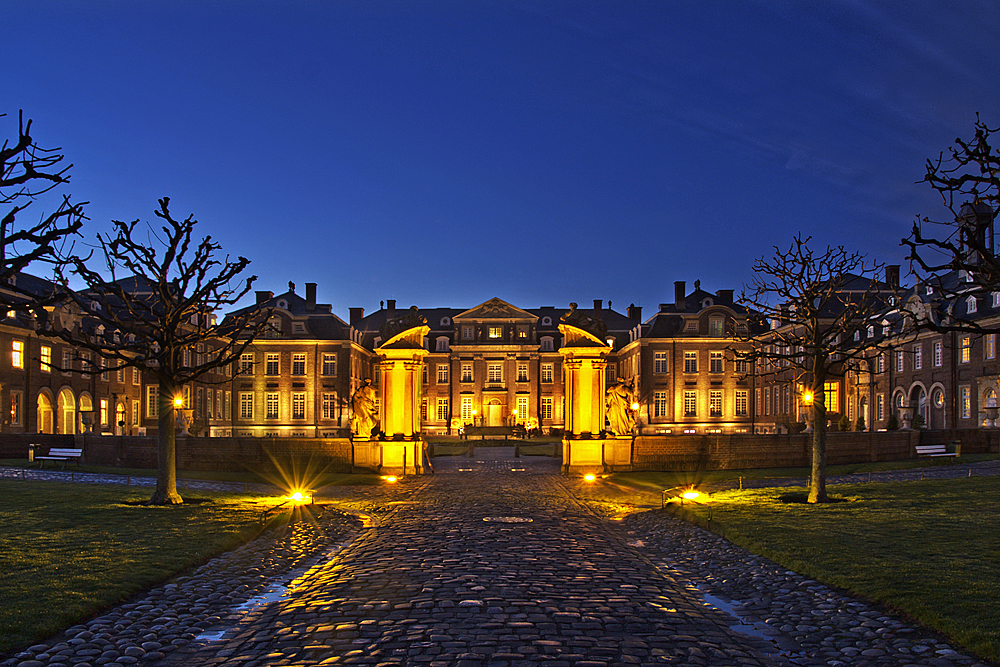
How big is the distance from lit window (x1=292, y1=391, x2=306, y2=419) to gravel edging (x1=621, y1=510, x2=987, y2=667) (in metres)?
55.9

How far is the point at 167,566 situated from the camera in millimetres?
9594

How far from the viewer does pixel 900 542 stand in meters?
11.2

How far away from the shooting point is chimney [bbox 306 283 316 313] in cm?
6794

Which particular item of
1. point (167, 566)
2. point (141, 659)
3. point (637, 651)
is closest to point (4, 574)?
point (167, 566)

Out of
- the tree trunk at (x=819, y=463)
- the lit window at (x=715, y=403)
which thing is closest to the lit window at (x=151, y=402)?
the lit window at (x=715, y=403)

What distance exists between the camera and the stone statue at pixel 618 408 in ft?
85.5

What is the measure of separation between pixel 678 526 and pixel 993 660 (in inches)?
317

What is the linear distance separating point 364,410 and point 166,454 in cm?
998

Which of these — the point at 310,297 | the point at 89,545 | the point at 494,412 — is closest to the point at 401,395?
the point at 89,545

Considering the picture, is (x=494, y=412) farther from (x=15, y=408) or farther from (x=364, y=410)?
(x=364, y=410)

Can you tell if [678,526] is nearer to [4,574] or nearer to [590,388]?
[4,574]

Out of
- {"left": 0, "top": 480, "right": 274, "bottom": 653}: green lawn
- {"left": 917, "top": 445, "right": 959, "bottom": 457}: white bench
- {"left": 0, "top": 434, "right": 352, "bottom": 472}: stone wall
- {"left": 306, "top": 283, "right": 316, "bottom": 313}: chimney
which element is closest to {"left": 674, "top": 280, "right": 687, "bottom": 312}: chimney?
{"left": 306, "top": 283, "right": 316, "bottom": 313}: chimney

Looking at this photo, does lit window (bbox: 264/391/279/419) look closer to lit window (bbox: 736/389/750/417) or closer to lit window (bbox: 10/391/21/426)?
lit window (bbox: 10/391/21/426)

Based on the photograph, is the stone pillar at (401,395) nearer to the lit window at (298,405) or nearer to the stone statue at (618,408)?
the stone statue at (618,408)
